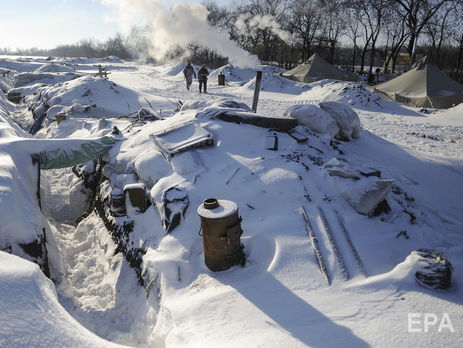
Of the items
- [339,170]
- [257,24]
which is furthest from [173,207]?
[257,24]

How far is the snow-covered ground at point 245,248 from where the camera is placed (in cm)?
226

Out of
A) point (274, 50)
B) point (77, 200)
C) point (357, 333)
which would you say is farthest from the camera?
point (274, 50)

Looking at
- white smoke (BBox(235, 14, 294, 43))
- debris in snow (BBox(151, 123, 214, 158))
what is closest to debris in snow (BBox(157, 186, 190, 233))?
debris in snow (BBox(151, 123, 214, 158))

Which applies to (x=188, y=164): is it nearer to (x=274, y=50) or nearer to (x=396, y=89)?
(x=396, y=89)

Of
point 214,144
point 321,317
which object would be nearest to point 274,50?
point 214,144

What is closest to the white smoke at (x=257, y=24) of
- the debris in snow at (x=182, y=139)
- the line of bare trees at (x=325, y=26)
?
the line of bare trees at (x=325, y=26)

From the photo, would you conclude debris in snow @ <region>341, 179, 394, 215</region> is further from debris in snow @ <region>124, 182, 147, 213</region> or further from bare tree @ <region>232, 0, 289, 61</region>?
bare tree @ <region>232, 0, 289, 61</region>

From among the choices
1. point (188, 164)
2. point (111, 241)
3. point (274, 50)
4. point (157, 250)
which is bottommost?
point (111, 241)

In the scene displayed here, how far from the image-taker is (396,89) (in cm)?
1456

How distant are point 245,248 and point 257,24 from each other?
30011 millimetres

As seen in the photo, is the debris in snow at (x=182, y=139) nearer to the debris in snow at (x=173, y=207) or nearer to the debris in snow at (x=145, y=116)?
the debris in snow at (x=173, y=207)

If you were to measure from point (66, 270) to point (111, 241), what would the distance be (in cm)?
70

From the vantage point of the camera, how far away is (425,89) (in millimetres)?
13422

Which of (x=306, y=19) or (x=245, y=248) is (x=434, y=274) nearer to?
(x=245, y=248)
